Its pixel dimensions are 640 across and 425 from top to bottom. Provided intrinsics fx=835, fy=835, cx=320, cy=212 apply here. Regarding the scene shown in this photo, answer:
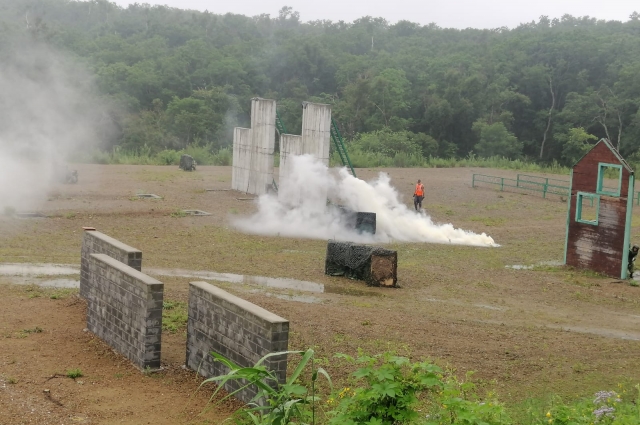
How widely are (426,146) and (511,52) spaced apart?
Result: 58.4 feet

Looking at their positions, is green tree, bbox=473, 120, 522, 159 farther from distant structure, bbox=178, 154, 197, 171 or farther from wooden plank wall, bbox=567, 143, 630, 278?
wooden plank wall, bbox=567, 143, 630, 278

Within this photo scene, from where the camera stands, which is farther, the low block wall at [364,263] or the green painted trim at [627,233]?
the green painted trim at [627,233]

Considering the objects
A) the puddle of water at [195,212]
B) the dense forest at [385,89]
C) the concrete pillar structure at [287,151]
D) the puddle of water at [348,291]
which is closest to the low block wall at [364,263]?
the puddle of water at [348,291]

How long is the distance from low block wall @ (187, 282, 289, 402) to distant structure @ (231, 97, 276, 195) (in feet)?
79.3

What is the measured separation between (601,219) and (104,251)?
42.0ft

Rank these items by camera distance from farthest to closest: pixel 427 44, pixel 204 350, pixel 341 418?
pixel 427 44
pixel 204 350
pixel 341 418

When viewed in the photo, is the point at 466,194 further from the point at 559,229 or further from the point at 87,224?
the point at 87,224

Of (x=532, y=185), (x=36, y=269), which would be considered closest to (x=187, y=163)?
(x=532, y=185)

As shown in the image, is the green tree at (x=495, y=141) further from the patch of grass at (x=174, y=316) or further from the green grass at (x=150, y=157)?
the patch of grass at (x=174, y=316)

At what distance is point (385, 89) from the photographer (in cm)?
6794

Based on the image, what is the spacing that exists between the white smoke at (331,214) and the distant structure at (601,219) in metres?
3.82

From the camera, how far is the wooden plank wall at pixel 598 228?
2052 centimetres

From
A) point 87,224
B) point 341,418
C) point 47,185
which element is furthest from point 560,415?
point 47,185

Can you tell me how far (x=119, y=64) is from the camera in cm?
6359
